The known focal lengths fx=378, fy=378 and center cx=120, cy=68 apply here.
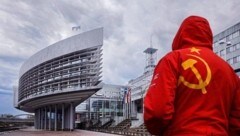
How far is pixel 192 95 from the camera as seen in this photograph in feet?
7.43

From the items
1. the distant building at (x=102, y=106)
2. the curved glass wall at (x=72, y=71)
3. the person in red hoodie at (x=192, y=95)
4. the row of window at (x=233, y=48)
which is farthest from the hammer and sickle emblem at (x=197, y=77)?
the distant building at (x=102, y=106)

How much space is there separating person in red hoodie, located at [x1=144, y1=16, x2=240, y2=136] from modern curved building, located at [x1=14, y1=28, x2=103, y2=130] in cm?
4775

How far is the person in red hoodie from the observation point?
2164 millimetres

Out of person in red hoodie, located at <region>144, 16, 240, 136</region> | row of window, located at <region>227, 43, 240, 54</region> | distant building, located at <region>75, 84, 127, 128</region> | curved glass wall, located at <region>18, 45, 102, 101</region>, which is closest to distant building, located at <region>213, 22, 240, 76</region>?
row of window, located at <region>227, 43, 240, 54</region>

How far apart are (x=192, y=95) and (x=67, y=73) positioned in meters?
51.0

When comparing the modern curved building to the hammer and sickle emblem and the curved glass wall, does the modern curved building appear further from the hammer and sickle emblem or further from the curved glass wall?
the hammer and sickle emblem

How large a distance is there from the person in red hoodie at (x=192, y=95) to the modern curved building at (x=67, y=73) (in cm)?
4775

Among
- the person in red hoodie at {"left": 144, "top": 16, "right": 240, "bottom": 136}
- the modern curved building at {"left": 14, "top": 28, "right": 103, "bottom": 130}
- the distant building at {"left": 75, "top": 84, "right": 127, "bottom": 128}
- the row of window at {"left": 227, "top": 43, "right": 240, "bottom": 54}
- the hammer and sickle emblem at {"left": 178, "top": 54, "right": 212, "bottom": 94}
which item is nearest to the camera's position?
the person in red hoodie at {"left": 144, "top": 16, "right": 240, "bottom": 136}

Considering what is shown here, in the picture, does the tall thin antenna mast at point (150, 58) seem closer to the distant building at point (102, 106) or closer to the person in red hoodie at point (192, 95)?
the distant building at point (102, 106)

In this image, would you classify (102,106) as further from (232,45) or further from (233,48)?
(232,45)

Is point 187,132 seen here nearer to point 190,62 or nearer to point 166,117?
point 166,117

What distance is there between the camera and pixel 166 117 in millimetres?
2137

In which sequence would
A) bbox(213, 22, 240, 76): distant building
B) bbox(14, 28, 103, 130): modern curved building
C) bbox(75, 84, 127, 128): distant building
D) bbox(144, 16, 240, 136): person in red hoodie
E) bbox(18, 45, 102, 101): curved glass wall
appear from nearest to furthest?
bbox(144, 16, 240, 136): person in red hoodie, bbox(18, 45, 102, 101): curved glass wall, bbox(14, 28, 103, 130): modern curved building, bbox(213, 22, 240, 76): distant building, bbox(75, 84, 127, 128): distant building

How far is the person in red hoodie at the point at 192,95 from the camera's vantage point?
7.10 feet
